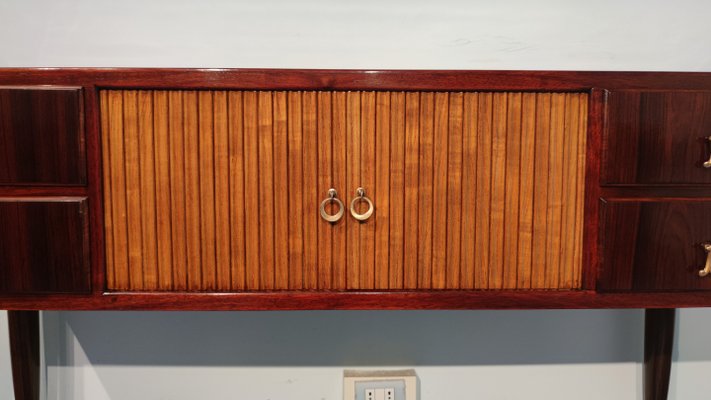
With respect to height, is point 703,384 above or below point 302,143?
below

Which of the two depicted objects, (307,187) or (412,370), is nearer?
(307,187)

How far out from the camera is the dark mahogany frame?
66 cm

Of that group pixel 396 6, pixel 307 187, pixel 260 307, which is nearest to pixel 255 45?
pixel 396 6

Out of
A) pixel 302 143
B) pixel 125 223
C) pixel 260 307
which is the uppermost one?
pixel 302 143

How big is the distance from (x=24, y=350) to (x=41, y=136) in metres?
0.39

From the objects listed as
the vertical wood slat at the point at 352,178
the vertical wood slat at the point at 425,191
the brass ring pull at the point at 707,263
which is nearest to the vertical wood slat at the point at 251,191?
the vertical wood slat at the point at 352,178

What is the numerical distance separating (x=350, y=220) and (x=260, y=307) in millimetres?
167

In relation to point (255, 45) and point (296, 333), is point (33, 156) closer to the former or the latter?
point (255, 45)

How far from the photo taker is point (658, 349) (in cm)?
90

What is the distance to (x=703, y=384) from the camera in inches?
38.8

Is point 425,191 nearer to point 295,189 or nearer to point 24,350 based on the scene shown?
point 295,189

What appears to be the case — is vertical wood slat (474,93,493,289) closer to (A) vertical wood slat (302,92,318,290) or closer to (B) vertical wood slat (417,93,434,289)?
(B) vertical wood slat (417,93,434,289)

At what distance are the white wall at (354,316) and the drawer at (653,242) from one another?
0.30 meters

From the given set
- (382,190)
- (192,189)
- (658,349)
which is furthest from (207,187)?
(658,349)
